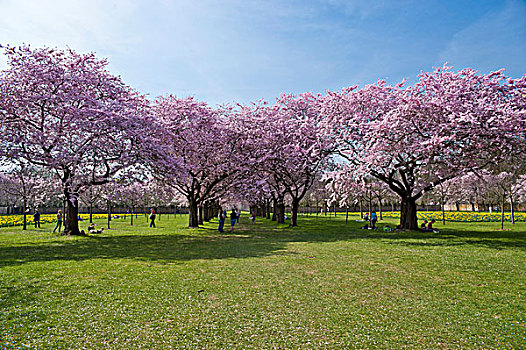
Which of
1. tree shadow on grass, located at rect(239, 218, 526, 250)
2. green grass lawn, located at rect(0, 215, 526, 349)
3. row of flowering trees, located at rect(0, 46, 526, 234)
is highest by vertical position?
row of flowering trees, located at rect(0, 46, 526, 234)

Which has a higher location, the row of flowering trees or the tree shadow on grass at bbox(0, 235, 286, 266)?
the row of flowering trees

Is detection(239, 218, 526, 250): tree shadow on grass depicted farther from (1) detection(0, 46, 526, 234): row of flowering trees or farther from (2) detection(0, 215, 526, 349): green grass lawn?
(2) detection(0, 215, 526, 349): green grass lawn

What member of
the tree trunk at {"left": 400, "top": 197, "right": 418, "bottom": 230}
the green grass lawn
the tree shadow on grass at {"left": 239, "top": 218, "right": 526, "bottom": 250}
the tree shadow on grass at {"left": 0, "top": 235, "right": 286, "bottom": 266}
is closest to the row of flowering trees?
the tree trunk at {"left": 400, "top": 197, "right": 418, "bottom": 230}

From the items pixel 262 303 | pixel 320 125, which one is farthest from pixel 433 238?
pixel 262 303

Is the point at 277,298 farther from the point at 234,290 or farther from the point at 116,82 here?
the point at 116,82

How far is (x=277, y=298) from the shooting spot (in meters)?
7.60

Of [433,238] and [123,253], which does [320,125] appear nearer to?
[433,238]

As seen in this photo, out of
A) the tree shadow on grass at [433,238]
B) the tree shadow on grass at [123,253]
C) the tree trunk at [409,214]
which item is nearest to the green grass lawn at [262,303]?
the tree shadow on grass at [123,253]

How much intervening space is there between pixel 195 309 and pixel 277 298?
180 centimetres

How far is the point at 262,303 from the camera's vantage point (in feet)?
23.6

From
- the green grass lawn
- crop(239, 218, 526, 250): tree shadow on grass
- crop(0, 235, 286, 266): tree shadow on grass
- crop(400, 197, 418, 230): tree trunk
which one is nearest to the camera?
the green grass lawn

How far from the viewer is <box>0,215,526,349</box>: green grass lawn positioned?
5.37 metres

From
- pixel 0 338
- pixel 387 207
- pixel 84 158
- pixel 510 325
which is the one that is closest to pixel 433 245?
pixel 510 325

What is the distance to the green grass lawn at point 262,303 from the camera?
537cm
